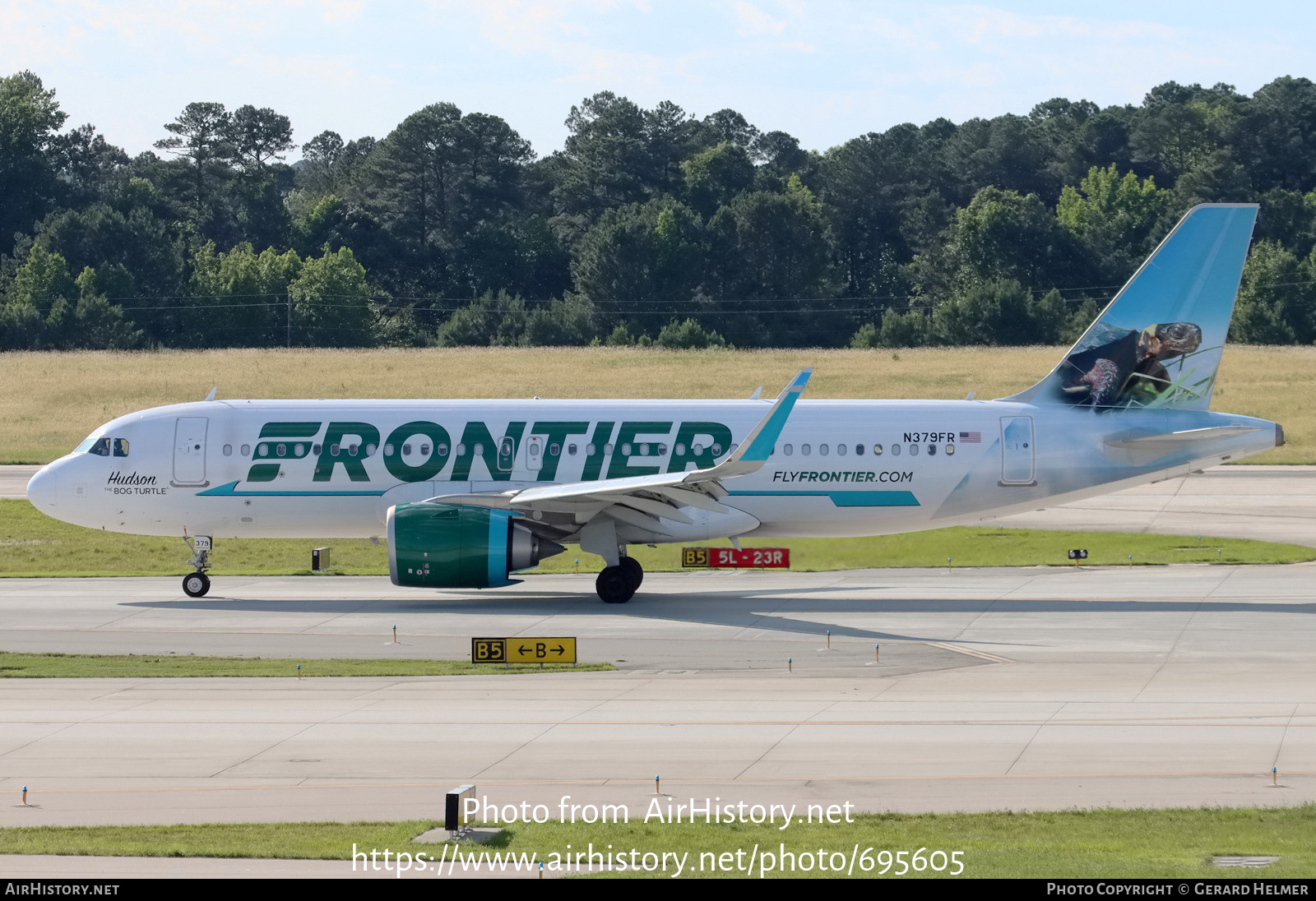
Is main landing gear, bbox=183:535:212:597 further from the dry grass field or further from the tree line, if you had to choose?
the tree line

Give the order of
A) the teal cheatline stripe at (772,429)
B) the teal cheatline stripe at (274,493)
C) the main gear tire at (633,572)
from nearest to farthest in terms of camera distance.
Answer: the teal cheatline stripe at (772,429) → the main gear tire at (633,572) → the teal cheatline stripe at (274,493)

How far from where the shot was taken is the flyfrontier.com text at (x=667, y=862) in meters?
14.3

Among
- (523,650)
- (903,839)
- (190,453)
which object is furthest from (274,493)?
(903,839)

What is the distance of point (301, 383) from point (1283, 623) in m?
65.7

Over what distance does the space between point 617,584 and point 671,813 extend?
17.6m

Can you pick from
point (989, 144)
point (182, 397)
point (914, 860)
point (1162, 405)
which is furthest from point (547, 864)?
point (989, 144)

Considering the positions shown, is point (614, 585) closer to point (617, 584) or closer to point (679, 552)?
point (617, 584)

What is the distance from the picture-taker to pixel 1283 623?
30.1 m

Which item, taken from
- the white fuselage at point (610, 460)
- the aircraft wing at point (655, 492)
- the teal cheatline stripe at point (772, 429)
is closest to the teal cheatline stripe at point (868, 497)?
the white fuselage at point (610, 460)

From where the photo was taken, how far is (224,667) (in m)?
26.7

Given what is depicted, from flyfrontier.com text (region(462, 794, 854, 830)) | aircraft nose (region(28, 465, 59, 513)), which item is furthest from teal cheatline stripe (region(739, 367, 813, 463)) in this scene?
aircraft nose (region(28, 465, 59, 513))

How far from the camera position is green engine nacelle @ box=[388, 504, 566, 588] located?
107ft

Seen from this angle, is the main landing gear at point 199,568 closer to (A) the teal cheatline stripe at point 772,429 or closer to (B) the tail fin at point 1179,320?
(A) the teal cheatline stripe at point 772,429

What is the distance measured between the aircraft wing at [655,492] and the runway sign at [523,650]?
5473 mm
